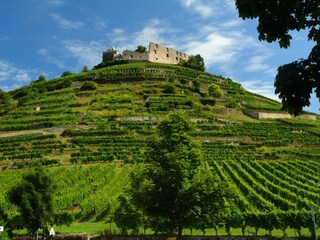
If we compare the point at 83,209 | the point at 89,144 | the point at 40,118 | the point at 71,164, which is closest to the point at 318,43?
the point at 83,209

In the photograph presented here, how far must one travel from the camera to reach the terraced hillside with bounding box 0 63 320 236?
45.5 meters

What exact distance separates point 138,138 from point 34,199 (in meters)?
49.6

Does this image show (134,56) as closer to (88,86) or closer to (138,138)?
(88,86)

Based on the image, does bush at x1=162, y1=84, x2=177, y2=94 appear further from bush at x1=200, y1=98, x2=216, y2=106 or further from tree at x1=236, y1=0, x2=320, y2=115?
tree at x1=236, y1=0, x2=320, y2=115

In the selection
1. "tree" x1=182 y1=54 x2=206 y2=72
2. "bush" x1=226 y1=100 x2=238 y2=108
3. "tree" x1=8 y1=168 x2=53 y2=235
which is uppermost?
"tree" x1=182 y1=54 x2=206 y2=72

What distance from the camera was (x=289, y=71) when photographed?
26.1 feet

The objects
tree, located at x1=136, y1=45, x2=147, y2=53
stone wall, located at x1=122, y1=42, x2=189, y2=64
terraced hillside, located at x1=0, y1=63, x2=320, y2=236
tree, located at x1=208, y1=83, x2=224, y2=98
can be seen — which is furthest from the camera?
tree, located at x1=136, y1=45, x2=147, y2=53

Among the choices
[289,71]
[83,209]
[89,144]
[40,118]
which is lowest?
[83,209]

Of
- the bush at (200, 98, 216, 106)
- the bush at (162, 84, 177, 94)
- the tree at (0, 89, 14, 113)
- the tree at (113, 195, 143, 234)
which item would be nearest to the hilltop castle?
the bush at (162, 84, 177, 94)

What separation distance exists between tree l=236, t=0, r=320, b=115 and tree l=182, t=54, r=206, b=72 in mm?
146337

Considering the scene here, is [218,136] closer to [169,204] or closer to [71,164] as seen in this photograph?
[71,164]

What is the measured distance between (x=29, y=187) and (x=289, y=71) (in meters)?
27.6

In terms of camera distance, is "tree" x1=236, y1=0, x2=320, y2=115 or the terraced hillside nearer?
"tree" x1=236, y1=0, x2=320, y2=115

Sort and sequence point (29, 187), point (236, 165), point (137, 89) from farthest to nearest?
point (137, 89) < point (236, 165) < point (29, 187)
